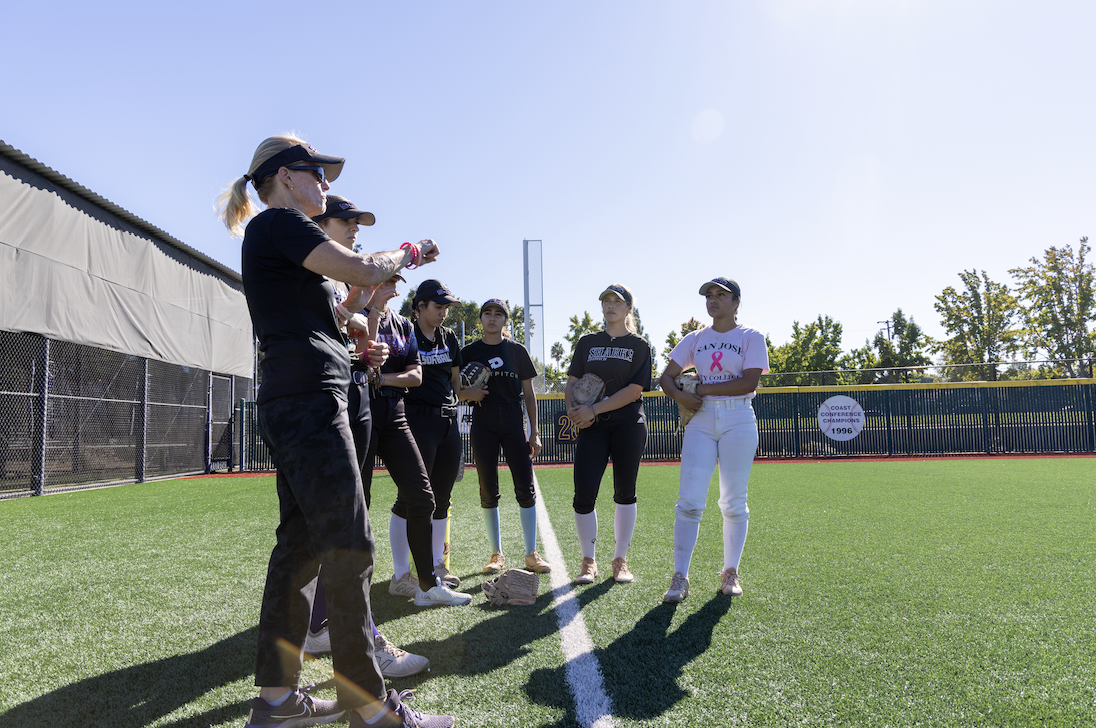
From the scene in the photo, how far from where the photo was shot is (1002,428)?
18.6 m

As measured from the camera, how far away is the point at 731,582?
4.09m

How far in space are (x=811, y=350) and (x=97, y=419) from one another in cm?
4007

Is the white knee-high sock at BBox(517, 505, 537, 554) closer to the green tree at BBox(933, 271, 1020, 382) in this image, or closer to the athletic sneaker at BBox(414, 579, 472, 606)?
the athletic sneaker at BBox(414, 579, 472, 606)

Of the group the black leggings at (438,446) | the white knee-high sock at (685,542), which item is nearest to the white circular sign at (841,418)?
the white knee-high sock at (685,542)

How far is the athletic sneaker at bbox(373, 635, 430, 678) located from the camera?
2795mm

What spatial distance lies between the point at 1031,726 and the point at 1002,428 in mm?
20039

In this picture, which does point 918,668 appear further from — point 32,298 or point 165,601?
point 32,298

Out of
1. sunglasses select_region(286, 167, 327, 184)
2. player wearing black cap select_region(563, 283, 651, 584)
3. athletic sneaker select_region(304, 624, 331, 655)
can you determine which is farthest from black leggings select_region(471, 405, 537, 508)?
sunglasses select_region(286, 167, 327, 184)

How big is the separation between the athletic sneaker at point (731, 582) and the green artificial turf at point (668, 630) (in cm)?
11

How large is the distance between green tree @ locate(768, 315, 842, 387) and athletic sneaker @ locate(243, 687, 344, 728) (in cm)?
4191

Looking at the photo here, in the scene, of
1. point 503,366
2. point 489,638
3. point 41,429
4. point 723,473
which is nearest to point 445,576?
point 489,638

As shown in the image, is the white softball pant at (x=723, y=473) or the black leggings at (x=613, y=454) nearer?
the white softball pant at (x=723, y=473)

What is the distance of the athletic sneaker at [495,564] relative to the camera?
4.96 m

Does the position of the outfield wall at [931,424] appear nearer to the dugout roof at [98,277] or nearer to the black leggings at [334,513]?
the dugout roof at [98,277]
